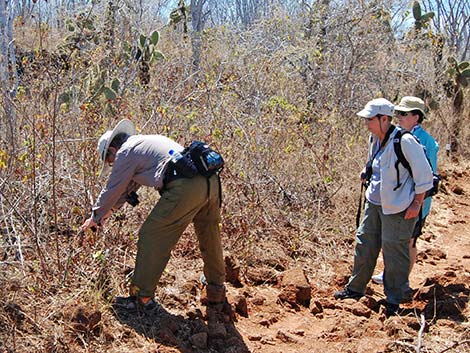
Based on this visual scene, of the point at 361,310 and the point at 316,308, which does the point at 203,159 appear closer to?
the point at 316,308

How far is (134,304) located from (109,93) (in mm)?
3396

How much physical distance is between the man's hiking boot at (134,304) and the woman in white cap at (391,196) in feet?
6.11

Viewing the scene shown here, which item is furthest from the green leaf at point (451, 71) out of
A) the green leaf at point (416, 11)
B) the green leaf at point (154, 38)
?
the green leaf at point (154, 38)

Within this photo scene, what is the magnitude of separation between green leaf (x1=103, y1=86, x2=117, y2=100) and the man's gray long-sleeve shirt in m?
2.91

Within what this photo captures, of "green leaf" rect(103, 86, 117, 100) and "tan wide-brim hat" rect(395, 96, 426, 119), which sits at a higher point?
"green leaf" rect(103, 86, 117, 100)

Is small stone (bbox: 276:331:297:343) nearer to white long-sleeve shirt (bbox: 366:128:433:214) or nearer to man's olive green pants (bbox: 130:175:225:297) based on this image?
man's olive green pants (bbox: 130:175:225:297)

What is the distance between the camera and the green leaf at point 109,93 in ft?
22.6

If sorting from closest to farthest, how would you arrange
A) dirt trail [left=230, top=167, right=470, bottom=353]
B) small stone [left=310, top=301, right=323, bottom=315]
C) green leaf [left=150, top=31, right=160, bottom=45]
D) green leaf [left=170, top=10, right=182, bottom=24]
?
dirt trail [left=230, top=167, right=470, bottom=353]
small stone [left=310, top=301, right=323, bottom=315]
green leaf [left=150, top=31, right=160, bottom=45]
green leaf [left=170, top=10, right=182, bottom=24]

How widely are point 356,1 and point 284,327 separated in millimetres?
7287

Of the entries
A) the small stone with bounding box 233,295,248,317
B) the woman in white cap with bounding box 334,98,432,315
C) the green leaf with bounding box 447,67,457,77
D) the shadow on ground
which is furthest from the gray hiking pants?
the green leaf with bounding box 447,67,457,77

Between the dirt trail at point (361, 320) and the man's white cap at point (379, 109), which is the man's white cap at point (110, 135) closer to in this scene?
the dirt trail at point (361, 320)

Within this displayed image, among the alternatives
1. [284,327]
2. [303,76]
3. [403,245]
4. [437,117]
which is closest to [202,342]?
[284,327]

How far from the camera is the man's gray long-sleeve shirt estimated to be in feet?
13.1

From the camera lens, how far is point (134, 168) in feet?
13.2
